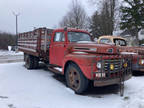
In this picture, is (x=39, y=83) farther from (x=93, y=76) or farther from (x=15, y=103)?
(x=93, y=76)

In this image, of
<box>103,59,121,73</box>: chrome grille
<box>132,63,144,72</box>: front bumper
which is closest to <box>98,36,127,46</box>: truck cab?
<box>132,63,144,72</box>: front bumper

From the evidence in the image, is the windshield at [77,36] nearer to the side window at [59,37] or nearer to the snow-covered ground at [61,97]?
the side window at [59,37]

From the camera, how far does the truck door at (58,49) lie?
18.7 feet

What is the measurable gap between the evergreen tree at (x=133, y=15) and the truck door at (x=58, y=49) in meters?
19.0

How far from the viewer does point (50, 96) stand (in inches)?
176

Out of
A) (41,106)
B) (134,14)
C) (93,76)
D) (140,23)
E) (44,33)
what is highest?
(134,14)

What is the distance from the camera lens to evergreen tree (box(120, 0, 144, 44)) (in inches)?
880

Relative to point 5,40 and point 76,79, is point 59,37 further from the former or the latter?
point 5,40

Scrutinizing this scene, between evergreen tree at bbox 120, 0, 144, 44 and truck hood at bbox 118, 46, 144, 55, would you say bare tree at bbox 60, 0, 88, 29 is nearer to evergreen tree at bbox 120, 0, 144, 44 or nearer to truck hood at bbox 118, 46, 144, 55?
evergreen tree at bbox 120, 0, 144, 44

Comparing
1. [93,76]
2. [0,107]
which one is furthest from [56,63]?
[0,107]

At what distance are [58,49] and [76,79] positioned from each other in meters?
1.78

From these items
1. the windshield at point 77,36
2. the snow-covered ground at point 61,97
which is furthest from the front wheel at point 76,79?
the windshield at point 77,36

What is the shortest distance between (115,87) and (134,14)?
795 inches

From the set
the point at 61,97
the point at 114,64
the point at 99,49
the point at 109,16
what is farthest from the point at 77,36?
the point at 109,16
